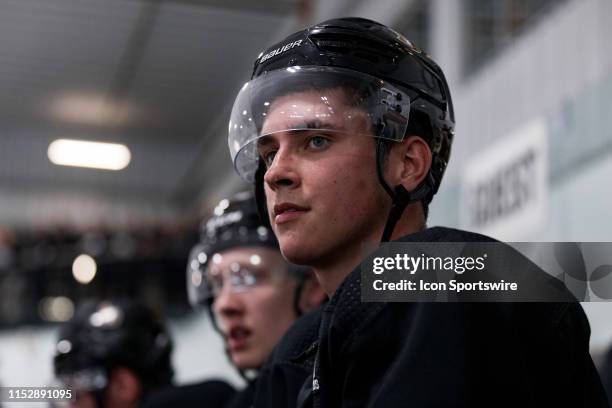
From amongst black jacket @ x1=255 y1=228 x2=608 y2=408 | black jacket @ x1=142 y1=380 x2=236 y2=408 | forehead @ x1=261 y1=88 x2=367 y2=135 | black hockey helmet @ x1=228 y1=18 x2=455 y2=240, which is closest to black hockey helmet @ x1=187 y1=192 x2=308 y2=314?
black jacket @ x1=142 y1=380 x2=236 y2=408

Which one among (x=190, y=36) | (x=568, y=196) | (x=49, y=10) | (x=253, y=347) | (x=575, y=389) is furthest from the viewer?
(x=190, y=36)

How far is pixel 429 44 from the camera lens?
6605 millimetres

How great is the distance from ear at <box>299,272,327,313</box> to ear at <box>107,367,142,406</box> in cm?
58

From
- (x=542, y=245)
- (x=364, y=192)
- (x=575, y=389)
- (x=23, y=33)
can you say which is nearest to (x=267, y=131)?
(x=364, y=192)

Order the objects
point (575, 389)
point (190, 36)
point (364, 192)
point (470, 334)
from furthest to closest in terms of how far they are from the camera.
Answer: point (190, 36) → point (364, 192) → point (575, 389) → point (470, 334)

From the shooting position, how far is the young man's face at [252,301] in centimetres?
225

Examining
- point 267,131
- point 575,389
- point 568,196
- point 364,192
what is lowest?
point 575,389

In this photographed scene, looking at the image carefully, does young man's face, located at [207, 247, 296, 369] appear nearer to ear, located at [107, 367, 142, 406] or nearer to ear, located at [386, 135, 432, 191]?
ear, located at [107, 367, 142, 406]

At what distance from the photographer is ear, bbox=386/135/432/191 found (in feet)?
4.07

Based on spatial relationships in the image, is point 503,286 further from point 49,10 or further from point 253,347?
point 49,10

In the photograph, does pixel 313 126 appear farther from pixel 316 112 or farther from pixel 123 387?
pixel 123 387

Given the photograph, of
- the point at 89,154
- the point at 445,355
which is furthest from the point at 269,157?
the point at 89,154

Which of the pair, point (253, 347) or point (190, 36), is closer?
point (253, 347)

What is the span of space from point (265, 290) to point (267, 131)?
1106mm
